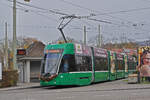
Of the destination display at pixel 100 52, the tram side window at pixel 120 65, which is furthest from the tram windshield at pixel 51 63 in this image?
the tram side window at pixel 120 65

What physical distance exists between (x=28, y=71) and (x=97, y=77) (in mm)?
8688

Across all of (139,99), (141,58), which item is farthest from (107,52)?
(139,99)

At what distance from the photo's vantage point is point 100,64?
27.2 meters

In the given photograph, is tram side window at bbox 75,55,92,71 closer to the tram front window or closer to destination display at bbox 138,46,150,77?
the tram front window

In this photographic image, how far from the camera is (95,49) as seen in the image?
2669 centimetres

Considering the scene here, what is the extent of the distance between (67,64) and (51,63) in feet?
3.82

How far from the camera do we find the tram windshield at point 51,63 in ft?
70.3

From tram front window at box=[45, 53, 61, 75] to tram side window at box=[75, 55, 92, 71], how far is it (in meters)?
1.72

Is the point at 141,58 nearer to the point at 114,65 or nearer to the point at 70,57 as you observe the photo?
the point at 114,65

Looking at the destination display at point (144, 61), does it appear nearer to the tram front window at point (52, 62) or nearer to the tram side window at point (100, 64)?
the tram side window at point (100, 64)

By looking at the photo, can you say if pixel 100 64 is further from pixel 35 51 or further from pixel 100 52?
pixel 35 51

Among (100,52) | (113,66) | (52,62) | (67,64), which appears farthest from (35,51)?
(67,64)

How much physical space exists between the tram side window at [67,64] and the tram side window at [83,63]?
1.72 feet

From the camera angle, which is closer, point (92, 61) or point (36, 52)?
point (92, 61)
